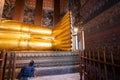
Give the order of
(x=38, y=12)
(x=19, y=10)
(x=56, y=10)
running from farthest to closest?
(x=56, y=10)
(x=38, y=12)
(x=19, y=10)

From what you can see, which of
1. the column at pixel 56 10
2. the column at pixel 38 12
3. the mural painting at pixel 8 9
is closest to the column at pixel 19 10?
the mural painting at pixel 8 9

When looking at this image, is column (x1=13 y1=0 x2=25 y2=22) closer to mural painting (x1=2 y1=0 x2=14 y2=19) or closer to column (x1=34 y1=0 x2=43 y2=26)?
mural painting (x1=2 y1=0 x2=14 y2=19)

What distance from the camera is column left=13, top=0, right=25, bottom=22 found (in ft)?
14.8

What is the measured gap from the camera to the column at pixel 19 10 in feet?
14.8

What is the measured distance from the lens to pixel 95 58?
1.75 m

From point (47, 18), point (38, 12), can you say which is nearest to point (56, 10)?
point (47, 18)

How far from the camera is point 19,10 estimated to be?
4574 millimetres

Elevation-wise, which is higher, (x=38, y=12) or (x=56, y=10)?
(x=56, y=10)

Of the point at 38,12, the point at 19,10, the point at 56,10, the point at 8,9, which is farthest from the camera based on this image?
the point at 56,10

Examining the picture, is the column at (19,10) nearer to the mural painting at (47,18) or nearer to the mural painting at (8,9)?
the mural painting at (8,9)

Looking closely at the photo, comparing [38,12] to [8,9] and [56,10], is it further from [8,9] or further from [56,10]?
[8,9]

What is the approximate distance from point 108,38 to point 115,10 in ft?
2.27

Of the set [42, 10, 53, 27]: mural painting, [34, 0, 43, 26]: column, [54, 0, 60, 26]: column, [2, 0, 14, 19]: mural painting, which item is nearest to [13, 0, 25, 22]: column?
[2, 0, 14, 19]: mural painting

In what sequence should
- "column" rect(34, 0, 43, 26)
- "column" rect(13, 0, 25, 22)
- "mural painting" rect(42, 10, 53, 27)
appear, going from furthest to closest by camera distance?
1. "mural painting" rect(42, 10, 53, 27)
2. "column" rect(34, 0, 43, 26)
3. "column" rect(13, 0, 25, 22)
